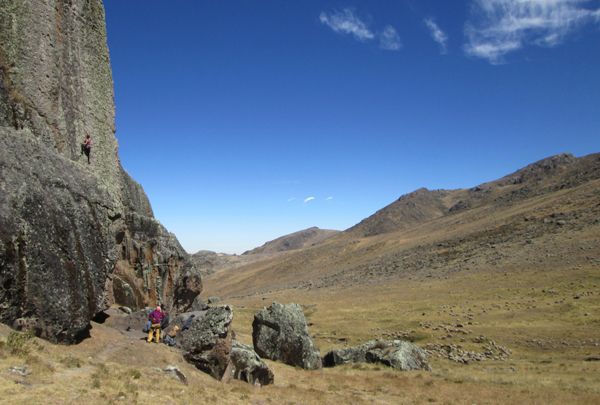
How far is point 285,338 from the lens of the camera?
74.3 ft

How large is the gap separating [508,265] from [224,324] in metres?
44.6

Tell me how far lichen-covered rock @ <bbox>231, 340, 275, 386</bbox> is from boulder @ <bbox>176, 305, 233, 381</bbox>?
43 centimetres

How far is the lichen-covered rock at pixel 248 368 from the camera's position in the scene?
1579 centimetres

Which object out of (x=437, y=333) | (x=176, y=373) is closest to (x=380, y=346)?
(x=437, y=333)

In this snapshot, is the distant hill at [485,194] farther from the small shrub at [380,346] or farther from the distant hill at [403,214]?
the small shrub at [380,346]

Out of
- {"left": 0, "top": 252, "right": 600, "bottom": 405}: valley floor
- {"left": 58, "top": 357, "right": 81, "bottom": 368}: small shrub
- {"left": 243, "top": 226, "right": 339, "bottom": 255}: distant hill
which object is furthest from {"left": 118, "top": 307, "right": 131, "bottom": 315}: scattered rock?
{"left": 243, "top": 226, "right": 339, "bottom": 255}: distant hill

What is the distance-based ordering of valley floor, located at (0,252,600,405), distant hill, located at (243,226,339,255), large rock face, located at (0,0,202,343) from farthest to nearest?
distant hill, located at (243,226,339,255), large rock face, located at (0,0,202,343), valley floor, located at (0,252,600,405)

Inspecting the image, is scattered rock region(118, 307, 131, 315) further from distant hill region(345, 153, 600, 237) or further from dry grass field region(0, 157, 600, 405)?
distant hill region(345, 153, 600, 237)

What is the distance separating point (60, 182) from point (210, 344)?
29.3ft

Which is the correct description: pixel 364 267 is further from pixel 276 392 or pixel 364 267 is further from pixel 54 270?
pixel 54 270

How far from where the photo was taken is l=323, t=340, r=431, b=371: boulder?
2248 centimetres

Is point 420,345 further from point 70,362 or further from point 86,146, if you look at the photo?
point 86,146

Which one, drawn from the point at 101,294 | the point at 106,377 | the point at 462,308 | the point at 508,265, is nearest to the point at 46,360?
the point at 106,377

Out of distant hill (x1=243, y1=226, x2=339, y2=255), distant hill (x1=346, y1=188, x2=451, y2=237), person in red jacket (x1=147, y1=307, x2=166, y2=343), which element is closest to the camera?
person in red jacket (x1=147, y1=307, x2=166, y2=343)
